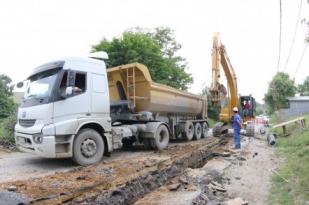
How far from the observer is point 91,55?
11.2 meters

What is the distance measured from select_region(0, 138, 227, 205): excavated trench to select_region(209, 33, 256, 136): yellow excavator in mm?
8714

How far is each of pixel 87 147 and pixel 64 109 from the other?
127 cm

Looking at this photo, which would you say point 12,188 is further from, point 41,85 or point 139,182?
point 41,85

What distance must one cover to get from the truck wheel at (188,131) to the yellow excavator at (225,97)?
203 cm

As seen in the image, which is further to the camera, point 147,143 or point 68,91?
point 147,143

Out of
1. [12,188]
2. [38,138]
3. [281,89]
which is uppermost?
[281,89]

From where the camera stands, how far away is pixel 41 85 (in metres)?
9.93

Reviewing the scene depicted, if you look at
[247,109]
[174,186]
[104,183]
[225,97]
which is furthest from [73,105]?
[247,109]

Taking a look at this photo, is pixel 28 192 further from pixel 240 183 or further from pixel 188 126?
pixel 188 126

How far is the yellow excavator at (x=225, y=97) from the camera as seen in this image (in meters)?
18.3

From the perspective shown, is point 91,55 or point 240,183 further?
point 91,55

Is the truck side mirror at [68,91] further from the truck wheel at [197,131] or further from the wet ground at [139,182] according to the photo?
the truck wheel at [197,131]

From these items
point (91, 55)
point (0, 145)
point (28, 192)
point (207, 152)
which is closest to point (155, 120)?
point (207, 152)

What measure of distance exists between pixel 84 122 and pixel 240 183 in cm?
440
